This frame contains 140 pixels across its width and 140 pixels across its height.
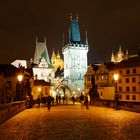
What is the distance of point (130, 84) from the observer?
73.6 metres

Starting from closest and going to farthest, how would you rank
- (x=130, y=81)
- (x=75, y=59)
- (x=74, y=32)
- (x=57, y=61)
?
(x=130, y=81) < (x=75, y=59) < (x=74, y=32) < (x=57, y=61)

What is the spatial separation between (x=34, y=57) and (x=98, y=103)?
3908 inches

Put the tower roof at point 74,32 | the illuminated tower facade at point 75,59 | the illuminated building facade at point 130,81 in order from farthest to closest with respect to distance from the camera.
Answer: the tower roof at point 74,32
the illuminated tower facade at point 75,59
the illuminated building facade at point 130,81

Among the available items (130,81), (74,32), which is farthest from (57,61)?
(130,81)

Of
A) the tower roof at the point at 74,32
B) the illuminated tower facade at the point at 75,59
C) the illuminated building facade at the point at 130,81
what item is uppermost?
the tower roof at the point at 74,32

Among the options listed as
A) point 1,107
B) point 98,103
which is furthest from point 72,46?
point 1,107

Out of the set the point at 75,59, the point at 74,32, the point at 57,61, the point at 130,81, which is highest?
the point at 74,32

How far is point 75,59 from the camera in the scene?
134625 mm

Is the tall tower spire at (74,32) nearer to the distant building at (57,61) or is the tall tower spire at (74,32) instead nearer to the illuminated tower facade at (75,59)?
the illuminated tower facade at (75,59)

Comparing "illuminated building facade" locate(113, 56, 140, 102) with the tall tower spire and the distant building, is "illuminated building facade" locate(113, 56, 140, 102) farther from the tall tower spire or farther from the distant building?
the distant building

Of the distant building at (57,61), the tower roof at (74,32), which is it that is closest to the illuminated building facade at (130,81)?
the tower roof at (74,32)

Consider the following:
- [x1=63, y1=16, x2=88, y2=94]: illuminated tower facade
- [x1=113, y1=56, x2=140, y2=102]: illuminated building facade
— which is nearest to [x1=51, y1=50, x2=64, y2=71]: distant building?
[x1=63, y1=16, x2=88, y2=94]: illuminated tower facade

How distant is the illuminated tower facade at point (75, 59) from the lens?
130250 mm

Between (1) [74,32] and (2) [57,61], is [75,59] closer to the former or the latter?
(1) [74,32]
